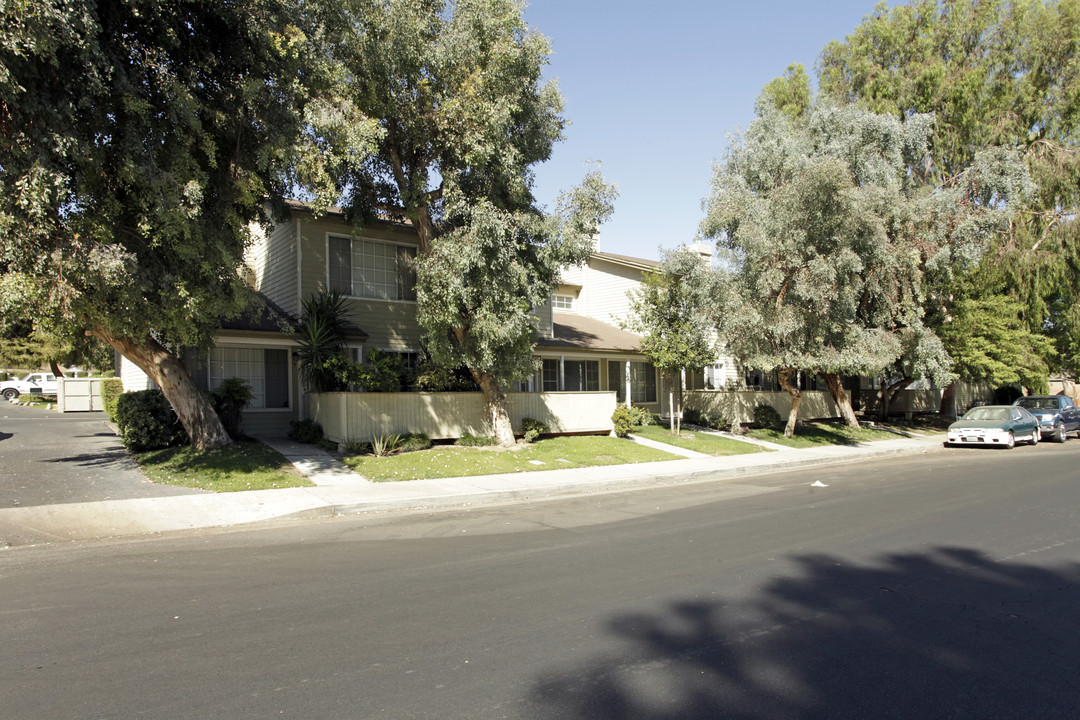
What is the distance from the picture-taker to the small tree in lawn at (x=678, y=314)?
21422 mm

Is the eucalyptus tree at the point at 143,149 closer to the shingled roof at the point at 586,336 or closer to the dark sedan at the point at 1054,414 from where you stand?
the shingled roof at the point at 586,336

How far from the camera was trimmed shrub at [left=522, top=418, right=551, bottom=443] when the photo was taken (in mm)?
19047

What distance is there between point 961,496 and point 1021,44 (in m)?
25.5

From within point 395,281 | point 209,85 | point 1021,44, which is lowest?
point 395,281

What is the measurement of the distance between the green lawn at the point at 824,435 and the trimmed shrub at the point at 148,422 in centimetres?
1806

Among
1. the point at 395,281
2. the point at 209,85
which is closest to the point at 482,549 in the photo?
the point at 209,85

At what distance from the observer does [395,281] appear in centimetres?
2039

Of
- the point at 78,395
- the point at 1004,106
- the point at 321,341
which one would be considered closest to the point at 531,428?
the point at 321,341

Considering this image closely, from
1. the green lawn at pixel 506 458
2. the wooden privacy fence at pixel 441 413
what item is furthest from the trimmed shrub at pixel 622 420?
the green lawn at pixel 506 458

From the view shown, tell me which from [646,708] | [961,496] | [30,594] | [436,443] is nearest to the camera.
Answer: [646,708]

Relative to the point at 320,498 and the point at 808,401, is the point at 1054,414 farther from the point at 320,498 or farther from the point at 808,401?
the point at 320,498

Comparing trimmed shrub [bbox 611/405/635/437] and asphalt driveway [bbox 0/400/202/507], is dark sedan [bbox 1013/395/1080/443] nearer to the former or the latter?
trimmed shrub [bbox 611/405/635/437]

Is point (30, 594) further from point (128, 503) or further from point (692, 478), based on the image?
point (692, 478)

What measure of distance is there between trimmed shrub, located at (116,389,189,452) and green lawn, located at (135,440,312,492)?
1.00 feet
